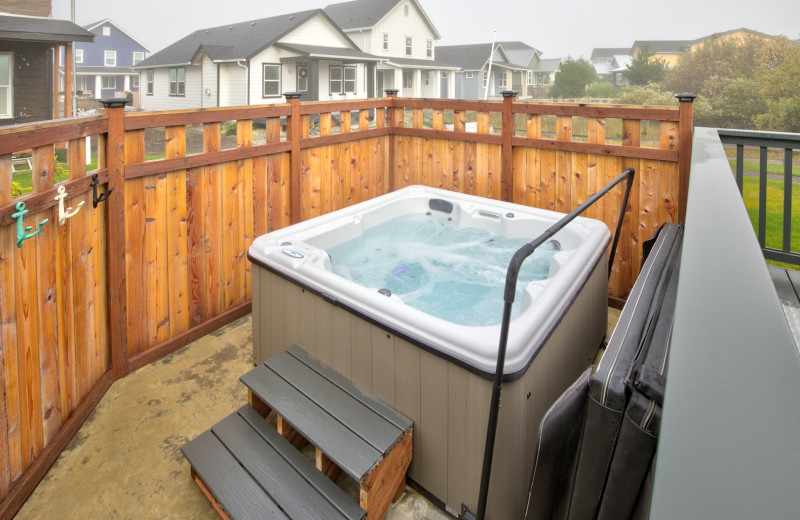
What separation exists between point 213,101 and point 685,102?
1535cm

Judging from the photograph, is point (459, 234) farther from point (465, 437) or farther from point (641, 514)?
point (641, 514)

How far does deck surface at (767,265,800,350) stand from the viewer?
1.44 metres

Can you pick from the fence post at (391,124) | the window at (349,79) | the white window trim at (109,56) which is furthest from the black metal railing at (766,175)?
the white window trim at (109,56)

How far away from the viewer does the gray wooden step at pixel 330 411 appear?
154 centimetres

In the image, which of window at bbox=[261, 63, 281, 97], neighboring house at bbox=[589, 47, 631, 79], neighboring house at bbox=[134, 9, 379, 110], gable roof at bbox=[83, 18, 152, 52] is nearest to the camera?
neighboring house at bbox=[134, 9, 379, 110]

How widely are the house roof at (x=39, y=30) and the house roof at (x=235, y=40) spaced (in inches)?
217

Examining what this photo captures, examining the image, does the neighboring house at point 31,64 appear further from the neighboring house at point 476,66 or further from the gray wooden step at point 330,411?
the neighboring house at point 476,66

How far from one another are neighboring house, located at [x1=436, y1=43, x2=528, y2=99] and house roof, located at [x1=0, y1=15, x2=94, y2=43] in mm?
15888

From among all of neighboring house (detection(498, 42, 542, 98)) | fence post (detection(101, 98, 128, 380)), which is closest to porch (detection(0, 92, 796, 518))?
fence post (detection(101, 98, 128, 380))

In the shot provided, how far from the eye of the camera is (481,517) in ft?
4.57

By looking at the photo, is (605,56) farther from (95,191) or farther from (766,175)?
(95,191)

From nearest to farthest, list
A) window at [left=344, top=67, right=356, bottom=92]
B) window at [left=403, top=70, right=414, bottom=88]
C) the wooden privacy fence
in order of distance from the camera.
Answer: the wooden privacy fence
window at [left=344, top=67, right=356, bottom=92]
window at [left=403, top=70, right=414, bottom=88]

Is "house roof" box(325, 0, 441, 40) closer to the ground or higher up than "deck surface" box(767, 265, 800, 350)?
higher up

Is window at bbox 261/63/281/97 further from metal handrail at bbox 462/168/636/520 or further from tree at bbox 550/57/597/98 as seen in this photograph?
tree at bbox 550/57/597/98
